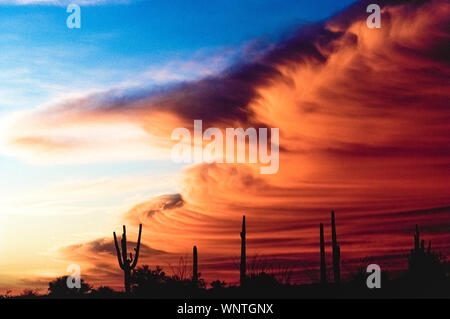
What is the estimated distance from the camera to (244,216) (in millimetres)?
38938

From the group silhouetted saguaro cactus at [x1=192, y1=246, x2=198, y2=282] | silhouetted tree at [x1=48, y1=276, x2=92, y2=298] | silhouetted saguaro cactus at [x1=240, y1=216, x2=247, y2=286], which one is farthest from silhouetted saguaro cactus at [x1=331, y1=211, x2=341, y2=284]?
silhouetted tree at [x1=48, y1=276, x2=92, y2=298]

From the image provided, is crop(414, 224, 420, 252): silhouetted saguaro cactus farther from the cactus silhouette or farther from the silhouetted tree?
the silhouetted tree

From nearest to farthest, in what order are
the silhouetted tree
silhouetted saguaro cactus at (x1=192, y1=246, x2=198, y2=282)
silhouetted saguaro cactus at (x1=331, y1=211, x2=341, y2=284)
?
1. silhouetted saguaro cactus at (x1=331, y1=211, x2=341, y2=284)
2. silhouetted saguaro cactus at (x1=192, y1=246, x2=198, y2=282)
3. the silhouetted tree

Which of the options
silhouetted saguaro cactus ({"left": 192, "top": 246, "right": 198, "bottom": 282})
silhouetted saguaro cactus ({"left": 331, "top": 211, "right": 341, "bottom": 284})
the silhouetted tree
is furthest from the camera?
the silhouetted tree

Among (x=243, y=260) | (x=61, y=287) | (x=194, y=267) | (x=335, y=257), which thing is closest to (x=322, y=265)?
(x=335, y=257)

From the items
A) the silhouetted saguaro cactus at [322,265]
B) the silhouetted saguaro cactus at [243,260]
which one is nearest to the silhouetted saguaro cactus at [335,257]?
the silhouetted saguaro cactus at [322,265]

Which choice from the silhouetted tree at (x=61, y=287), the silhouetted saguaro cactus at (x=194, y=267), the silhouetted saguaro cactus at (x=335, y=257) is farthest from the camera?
the silhouetted tree at (x=61, y=287)

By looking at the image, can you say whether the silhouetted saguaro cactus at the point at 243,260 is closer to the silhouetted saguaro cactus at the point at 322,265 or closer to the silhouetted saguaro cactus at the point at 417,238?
the silhouetted saguaro cactus at the point at 322,265
